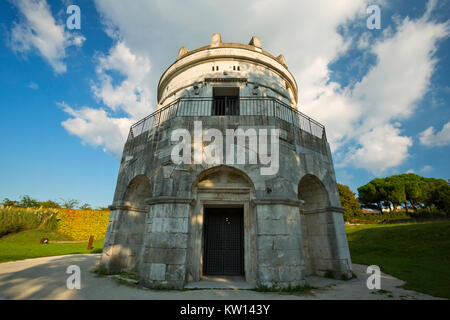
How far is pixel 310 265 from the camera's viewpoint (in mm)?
7957

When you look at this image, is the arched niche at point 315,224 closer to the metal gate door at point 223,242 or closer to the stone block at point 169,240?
the metal gate door at point 223,242

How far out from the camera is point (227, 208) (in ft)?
24.7

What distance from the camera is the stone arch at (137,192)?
26.9ft

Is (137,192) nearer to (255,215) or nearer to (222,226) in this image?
(222,226)

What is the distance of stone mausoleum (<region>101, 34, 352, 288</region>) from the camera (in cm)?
571

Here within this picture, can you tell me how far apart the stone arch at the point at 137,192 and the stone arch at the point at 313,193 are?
22.3 ft

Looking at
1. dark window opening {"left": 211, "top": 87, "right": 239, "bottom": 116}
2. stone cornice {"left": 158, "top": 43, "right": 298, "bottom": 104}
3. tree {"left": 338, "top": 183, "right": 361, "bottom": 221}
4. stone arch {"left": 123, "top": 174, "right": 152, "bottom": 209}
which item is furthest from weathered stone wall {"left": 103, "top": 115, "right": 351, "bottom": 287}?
tree {"left": 338, "top": 183, "right": 361, "bottom": 221}

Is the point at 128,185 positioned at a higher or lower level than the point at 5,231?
higher

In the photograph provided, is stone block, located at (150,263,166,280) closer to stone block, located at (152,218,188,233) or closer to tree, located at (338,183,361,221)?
stone block, located at (152,218,188,233)

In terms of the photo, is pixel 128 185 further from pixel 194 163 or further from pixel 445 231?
pixel 445 231

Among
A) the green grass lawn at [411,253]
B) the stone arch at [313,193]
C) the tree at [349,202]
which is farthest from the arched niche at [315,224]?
the tree at [349,202]

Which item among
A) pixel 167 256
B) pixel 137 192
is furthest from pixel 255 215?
pixel 137 192
